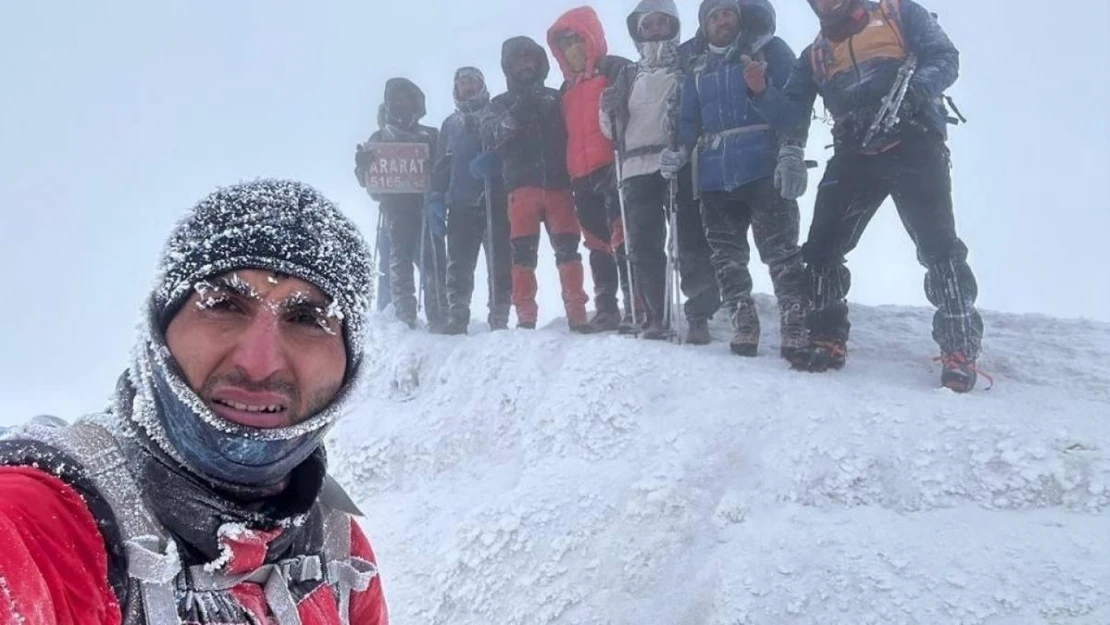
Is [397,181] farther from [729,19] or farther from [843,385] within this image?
[843,385]

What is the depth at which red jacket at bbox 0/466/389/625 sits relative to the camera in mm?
1136

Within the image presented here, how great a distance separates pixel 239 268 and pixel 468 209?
656cm

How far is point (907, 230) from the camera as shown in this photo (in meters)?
5.48

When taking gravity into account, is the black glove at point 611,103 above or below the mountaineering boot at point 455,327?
above

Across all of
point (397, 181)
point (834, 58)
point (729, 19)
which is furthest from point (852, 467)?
point (397, 181)

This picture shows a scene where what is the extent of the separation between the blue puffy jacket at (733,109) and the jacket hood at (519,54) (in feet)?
6.03

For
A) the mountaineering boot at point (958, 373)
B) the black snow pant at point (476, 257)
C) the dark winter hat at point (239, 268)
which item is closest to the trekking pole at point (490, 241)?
the black snow pant at point (476, 257)

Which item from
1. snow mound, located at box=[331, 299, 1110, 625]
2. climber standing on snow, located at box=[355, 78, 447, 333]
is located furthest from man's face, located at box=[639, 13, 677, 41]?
climber standing on snow, located at box=[355, 78, 447, 333]

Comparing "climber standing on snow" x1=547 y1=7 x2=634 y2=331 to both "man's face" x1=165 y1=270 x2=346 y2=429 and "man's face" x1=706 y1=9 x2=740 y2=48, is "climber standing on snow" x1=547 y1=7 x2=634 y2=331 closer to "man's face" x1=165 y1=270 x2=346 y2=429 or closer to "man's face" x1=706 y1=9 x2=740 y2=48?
"man's face" x1=706 y1=9 x2=740 y2=48

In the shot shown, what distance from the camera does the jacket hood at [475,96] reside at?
826cm

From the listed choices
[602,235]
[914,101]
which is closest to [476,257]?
[602,235]

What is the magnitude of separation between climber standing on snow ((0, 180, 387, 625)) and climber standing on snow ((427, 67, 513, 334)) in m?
6.01

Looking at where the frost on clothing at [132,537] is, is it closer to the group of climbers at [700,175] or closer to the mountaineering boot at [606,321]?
the group of climbers at [700,175]

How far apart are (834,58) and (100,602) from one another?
5.45m
